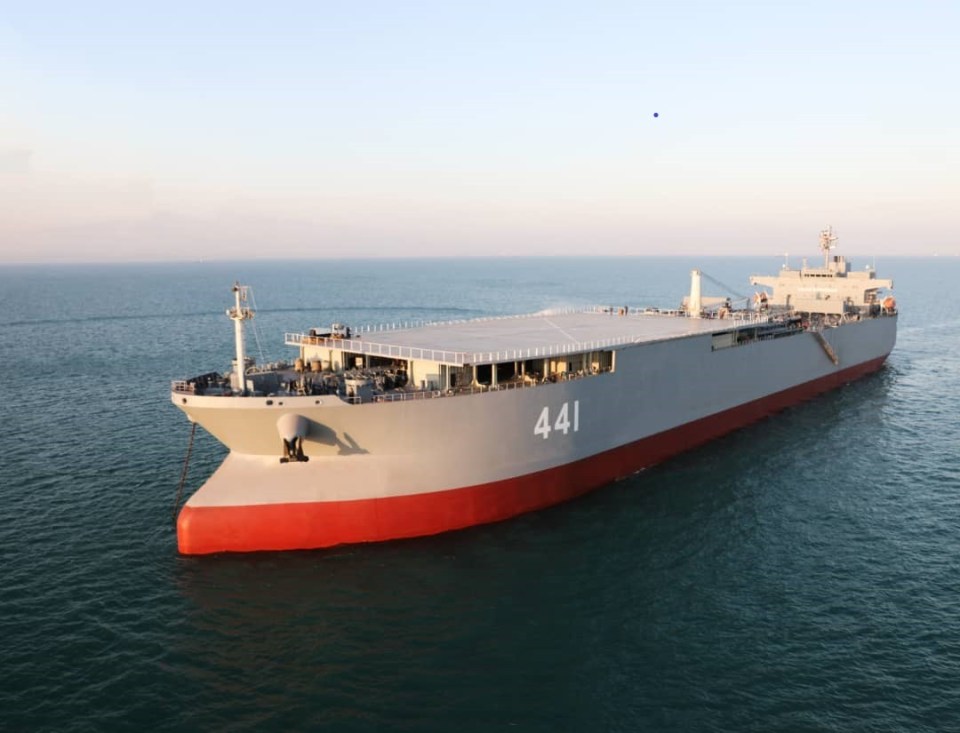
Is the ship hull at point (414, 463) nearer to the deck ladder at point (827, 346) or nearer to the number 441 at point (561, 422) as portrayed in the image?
the number 441 at point (561, 422)

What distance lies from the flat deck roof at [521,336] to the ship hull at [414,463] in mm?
1667

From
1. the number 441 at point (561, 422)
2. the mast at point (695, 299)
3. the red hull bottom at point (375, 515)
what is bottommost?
the red hull bottom at point (375, 515)

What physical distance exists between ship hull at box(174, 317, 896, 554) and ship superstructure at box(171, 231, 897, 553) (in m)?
0.05

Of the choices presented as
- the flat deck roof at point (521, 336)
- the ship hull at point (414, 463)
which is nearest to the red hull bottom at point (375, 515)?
the ship hull at point (414, 463)

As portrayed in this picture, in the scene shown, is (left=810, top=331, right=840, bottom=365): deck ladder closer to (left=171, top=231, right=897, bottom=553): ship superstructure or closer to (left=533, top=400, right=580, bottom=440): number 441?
(left=171, top=231, right=897, bottom=553): ship superstructure

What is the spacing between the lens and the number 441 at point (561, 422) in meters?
25.2

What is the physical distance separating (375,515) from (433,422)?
150 inches

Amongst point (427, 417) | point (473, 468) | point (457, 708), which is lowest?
point (457, 708)

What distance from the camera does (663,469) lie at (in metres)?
30.9

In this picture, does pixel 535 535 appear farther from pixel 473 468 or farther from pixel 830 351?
pixel 830 351

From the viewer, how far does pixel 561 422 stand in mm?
25984

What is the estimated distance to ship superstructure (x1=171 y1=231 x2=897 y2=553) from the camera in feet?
71.5

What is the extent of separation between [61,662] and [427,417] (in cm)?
1212

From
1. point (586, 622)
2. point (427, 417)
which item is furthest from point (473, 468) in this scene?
point (586, 622)
